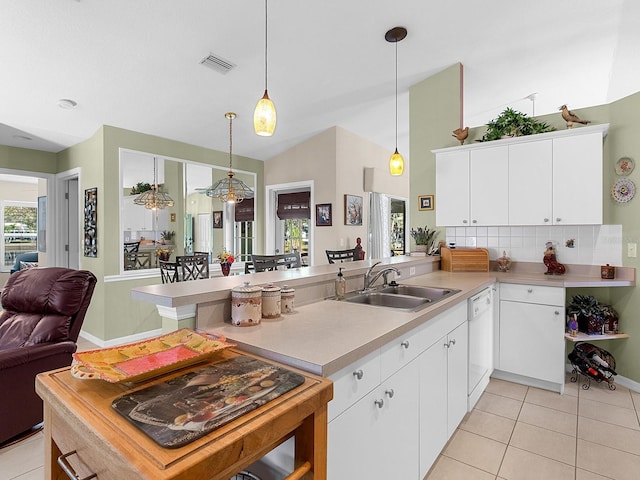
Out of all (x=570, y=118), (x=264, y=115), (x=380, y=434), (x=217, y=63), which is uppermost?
(x=217, y=63)

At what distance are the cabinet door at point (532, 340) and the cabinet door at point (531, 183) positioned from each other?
0.83m

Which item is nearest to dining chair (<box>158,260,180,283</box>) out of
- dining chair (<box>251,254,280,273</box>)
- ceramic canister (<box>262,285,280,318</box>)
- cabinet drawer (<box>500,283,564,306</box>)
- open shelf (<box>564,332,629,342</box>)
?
dining chair (<box>251,254,280,273</box>)

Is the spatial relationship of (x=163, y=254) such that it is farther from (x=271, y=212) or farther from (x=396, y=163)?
(x=396, y=163)

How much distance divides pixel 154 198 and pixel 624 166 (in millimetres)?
5121

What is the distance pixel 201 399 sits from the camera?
2.87 feet

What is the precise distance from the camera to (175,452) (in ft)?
2.21

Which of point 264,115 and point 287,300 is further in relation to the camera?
point 264,115

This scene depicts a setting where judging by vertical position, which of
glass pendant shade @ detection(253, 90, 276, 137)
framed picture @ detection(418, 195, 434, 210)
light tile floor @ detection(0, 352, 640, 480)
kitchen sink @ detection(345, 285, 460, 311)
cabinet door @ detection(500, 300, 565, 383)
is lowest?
light tile floor @ detection(0, 352, 640, 480)

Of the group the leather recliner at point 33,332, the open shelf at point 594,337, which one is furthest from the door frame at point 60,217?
the open shelf at point 594,337

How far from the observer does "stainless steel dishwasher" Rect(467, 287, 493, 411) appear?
2.47m

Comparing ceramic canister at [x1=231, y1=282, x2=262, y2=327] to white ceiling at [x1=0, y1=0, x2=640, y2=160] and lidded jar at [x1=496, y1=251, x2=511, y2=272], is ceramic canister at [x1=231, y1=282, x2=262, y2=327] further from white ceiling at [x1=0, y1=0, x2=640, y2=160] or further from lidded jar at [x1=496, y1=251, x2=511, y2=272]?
lidded jar at [x1=496, y1=251, x2=511, y2=272]

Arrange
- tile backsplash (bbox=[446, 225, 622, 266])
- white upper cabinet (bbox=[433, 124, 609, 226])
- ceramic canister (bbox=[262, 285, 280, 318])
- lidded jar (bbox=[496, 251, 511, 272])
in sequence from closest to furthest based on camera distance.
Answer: ceramic canister (bbox=[262, 285, 280, 318]), white upper cabinet (bbox=[433, 124, 609, 226]), tile backsplash (bbox=[446, 225, 622, 266]), lidded jar (bbox=[496, 251, 511, 272])

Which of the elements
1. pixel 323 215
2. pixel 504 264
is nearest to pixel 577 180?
pixel 504 264

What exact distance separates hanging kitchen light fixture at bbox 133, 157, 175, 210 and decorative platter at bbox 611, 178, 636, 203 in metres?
5.05
